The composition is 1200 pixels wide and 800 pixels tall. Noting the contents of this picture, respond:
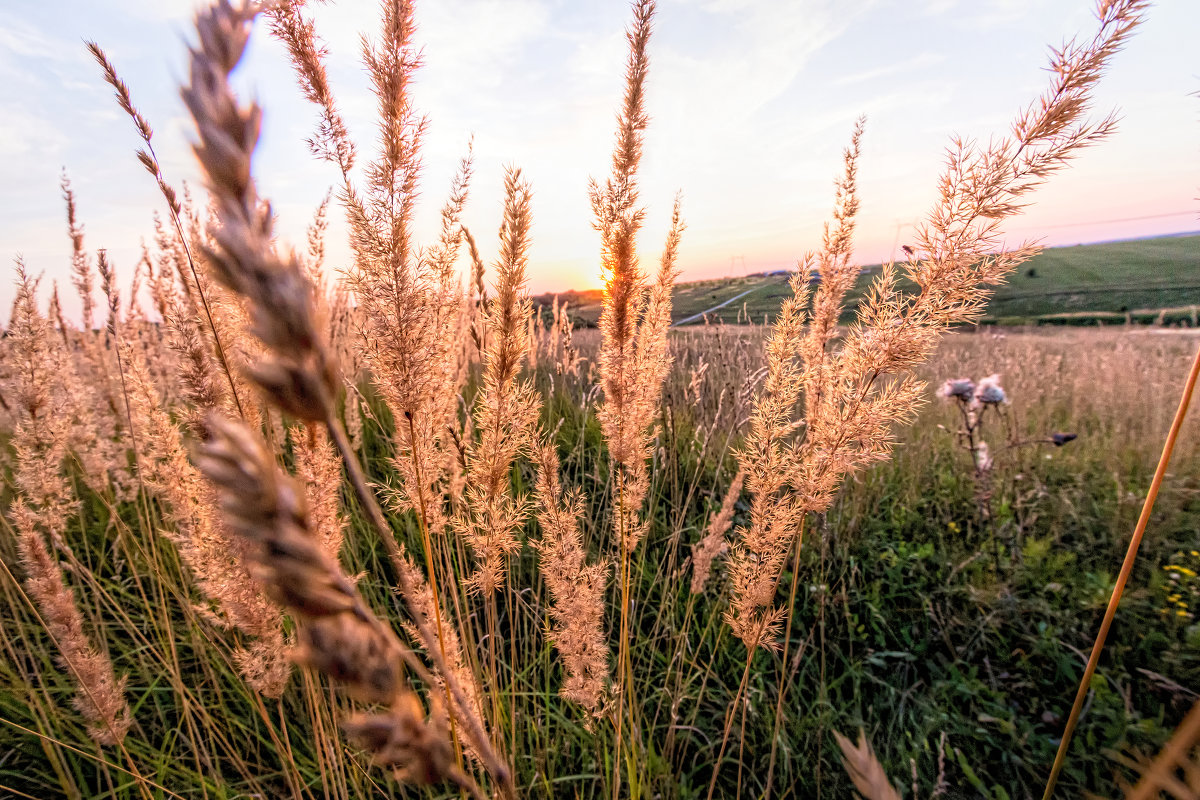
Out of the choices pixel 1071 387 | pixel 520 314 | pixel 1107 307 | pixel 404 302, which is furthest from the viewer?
pixel 1107 307

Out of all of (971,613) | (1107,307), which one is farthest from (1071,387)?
(1107,307)

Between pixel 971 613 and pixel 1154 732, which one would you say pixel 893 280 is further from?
pixel 971 613

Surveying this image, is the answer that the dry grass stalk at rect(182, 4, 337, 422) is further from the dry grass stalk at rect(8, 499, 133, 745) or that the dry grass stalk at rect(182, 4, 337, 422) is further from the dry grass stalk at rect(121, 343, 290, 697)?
the dry grass stalk at rect(8, 499, 133, 745)

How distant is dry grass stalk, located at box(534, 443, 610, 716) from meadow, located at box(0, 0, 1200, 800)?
1 cm

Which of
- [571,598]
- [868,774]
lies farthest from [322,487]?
[868,774]

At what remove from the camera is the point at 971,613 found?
9.29 ft

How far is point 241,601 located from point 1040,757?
2.92 m

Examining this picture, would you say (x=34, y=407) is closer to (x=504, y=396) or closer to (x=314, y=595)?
(x=504, y=396)

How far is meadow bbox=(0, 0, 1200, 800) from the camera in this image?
41cm

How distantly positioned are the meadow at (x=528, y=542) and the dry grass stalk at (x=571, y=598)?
1cm

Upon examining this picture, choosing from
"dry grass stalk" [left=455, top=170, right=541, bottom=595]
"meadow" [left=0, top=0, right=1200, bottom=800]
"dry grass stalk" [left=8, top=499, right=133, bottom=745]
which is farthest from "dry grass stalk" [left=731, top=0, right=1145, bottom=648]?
"dry grass stalk" [left=8, top=499, right=133, bottom=745]

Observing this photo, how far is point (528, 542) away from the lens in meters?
2.42

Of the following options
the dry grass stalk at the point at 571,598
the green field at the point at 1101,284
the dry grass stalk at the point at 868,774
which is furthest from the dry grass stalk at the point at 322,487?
the green field at the point at 1101,284

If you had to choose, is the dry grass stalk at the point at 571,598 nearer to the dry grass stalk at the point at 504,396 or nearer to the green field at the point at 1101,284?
the dry grass stalk at the point at 504,396
